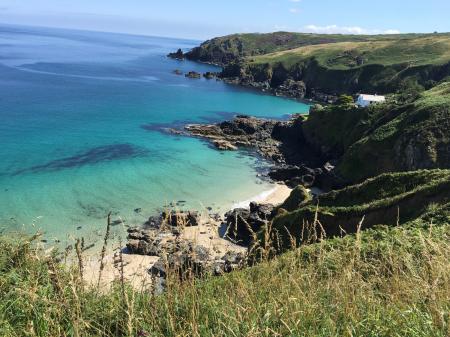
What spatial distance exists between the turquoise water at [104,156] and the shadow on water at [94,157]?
12 centimetres

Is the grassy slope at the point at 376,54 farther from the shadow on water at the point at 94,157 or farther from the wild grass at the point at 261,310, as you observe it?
the wild grass at the point at 261,310

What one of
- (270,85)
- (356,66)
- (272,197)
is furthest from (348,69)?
(272,197)

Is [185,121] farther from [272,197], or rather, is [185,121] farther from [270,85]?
[270,85]

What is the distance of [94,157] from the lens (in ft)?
180

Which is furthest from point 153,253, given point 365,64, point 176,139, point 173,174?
point 365,64

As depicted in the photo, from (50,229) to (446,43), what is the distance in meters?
143

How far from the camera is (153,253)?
30750 millimetres

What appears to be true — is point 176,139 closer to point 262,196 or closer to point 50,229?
point 262,196

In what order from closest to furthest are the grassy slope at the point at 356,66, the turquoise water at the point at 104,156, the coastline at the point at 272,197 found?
1. the turquoise water at the point at 104,156
2. the coastline at the point at 272,197
3. the grassy slope at the point at 356,66

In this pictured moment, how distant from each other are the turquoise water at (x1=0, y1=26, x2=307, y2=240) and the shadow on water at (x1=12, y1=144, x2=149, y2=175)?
0.12m

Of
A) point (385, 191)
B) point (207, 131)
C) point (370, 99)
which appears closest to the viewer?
point (385, 191)

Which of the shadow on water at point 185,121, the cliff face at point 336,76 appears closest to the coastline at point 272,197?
the shadow on water at point 185,121

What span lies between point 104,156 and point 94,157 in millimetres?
1434

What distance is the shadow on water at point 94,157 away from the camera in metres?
49.0
